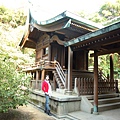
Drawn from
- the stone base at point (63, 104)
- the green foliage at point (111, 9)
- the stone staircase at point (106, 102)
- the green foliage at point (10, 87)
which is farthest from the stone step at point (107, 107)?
the green foliage at point (111, 9)

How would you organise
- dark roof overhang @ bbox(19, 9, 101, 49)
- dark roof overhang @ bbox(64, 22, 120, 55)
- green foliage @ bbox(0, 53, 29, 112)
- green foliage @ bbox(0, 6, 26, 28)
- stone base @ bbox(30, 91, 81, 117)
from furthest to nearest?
green foliage @ bbox(0, 6, 26, 28), dark roof overhang @ bbox(19, 9, 101, 49), stone base @ bbox(30, 91, 81, 117), green foliage @ bbox(0, 53, 29, 112), dark roof overhang @ bbox(64, 22, 120, 55)

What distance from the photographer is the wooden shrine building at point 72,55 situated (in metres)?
5.81

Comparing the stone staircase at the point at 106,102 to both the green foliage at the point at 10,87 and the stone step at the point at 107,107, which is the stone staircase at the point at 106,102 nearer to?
the stone step at the point at 107,107

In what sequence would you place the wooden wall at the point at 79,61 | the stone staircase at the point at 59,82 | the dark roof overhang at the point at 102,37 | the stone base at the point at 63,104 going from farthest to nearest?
the wooden wall at the point at 79,61, the stone staircase at the point at 59,82, the stone base at the point at 63,104, the dark roof overhang at the point at 102,37

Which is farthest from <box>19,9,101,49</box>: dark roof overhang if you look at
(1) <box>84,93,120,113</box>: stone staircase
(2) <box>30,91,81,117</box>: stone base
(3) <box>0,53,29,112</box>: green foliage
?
(1) <box>84,93,120,113</box>: stone staircase

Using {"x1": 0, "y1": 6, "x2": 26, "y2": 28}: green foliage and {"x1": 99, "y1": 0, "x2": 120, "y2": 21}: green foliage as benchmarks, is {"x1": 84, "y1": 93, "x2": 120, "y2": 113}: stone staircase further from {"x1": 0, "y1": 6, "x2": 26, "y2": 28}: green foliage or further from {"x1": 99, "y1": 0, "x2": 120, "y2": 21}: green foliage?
{"x1": 0, "y1": 6, "x2": 26, "y2": 28}: green foliage

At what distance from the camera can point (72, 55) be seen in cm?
735

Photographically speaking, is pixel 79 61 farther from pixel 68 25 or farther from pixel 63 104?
pixel 63 104

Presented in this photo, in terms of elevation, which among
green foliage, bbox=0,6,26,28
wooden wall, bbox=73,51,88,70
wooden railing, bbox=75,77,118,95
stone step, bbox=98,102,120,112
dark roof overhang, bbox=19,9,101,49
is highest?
green foliage, bbox=0,6,26,28

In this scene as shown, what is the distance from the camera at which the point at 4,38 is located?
1462 centimetres

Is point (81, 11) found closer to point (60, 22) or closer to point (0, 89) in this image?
point (60, 22)

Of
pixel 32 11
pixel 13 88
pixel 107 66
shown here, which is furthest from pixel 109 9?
pixel 13 88

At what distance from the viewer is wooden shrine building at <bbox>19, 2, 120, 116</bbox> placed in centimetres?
581

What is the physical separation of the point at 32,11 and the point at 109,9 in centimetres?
1278
